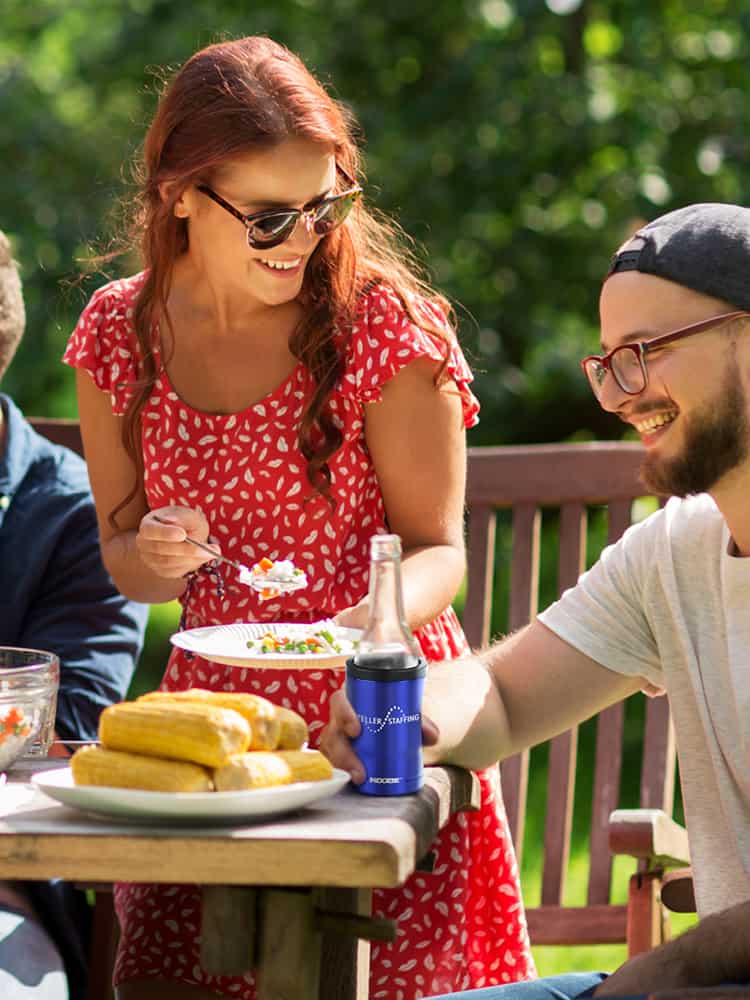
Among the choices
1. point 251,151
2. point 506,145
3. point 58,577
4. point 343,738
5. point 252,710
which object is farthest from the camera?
point 506,145

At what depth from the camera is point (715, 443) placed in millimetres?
2324

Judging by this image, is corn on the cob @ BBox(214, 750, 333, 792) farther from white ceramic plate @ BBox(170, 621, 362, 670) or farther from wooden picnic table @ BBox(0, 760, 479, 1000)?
Result: white ceramic plate @ BBox(170, 621, 362, 670)

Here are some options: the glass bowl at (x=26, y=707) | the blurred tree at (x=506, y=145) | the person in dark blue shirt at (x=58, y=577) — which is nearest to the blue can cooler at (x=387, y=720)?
the glass bowl at (x=26, y=707)

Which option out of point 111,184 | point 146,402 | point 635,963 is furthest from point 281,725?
point 111,184

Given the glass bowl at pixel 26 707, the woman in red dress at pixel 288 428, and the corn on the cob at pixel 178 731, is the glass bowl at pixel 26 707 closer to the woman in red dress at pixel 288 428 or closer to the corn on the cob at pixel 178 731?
the corn on the cob at pixel 178 731

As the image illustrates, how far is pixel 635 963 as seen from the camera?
2162mm

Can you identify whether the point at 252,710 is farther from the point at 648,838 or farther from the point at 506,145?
the point at 506,145

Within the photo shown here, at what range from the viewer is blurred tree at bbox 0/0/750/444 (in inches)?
272

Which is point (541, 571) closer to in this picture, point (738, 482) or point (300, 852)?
point (738, 482)

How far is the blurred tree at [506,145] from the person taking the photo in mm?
6918

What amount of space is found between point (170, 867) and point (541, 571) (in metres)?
5.57

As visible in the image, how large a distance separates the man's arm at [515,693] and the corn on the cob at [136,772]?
59cm

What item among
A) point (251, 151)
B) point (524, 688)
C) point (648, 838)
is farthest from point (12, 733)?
point (648, 838)

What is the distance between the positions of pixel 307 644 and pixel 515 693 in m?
0.40
